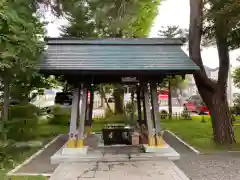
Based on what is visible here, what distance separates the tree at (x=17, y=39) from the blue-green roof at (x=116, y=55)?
80 centimetres

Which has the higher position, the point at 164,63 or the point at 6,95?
the point at 164,63

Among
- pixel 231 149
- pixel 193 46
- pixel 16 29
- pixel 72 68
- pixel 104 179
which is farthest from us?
pixel 193 46

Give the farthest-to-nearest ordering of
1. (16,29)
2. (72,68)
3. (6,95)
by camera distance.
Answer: (6,95), (72,68), (16,29)

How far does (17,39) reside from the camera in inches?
283

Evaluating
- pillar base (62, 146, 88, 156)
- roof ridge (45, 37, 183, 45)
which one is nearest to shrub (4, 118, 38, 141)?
pillar base (62, 146, 88, 156)

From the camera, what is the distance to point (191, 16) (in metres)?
11.2

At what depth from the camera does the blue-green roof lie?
864 cm

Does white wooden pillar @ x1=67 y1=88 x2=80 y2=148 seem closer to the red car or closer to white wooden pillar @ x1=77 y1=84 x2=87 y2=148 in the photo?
white wooden pillar @ x1=77 y1=84 x2=87 y2=148

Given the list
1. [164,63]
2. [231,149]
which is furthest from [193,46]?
[231,149]

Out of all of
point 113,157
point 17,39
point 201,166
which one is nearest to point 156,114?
point 113,157

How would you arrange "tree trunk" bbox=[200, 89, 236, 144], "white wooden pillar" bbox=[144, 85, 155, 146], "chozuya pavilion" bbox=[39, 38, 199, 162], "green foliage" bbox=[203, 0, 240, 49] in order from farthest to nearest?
"tree trunk" bbox=[200, 89, 236, 144] < "white wooden pillar" bbox=[144, 85, 155, 146] < "chozuya pavilion" bbox=[39, 38, 199, 162] < "green foliage" bbox=[203, 0, 240, 49]

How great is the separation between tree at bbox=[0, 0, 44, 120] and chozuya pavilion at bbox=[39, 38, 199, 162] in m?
0.81

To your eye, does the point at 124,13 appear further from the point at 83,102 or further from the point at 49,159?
the point at 49,159

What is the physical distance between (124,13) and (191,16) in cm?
270
